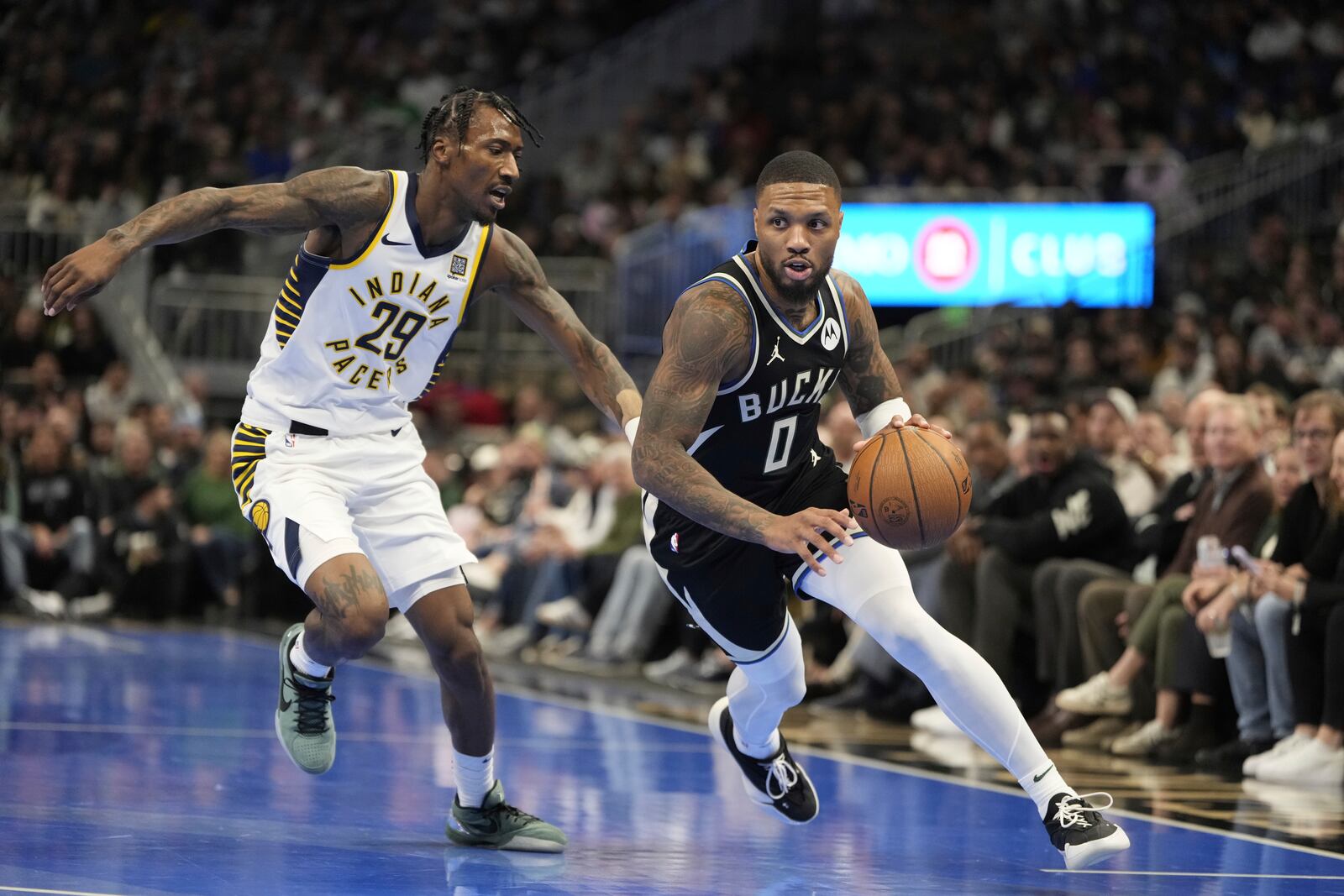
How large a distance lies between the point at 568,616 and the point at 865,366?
22.3 ft

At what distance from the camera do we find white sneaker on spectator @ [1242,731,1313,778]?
712cm

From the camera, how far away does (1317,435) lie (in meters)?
7.18

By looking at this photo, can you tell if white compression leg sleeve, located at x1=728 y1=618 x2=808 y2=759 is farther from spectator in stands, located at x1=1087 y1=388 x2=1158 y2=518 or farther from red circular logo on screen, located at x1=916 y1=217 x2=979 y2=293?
red circular logo on screen, located at x1=916 y1=217 x2=979 y2=293

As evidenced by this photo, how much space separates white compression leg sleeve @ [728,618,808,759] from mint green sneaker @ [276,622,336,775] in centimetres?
126

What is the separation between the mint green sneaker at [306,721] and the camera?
509cm

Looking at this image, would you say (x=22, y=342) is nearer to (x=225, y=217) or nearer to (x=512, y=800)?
(x=512, y=800)

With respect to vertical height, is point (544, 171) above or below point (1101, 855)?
above

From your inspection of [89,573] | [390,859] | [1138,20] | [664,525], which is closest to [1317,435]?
[664,525]

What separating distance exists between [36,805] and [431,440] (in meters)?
10.7


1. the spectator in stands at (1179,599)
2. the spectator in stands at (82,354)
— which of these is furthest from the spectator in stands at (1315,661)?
the spectator in stands at (82,354)

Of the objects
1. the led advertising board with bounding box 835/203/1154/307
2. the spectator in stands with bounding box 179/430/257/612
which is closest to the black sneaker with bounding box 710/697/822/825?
the spectator in stands with bounding box 179/430/257/612

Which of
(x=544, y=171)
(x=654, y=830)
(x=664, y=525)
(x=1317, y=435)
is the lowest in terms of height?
(x=654, y=830)

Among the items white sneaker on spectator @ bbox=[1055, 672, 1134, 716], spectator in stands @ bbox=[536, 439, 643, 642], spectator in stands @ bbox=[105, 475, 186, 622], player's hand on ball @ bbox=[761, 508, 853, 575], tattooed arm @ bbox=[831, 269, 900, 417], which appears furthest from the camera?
spectator in stands @ bbox=[105, 475, 186, 622]

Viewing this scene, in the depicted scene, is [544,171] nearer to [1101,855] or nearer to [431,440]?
[431,440]
